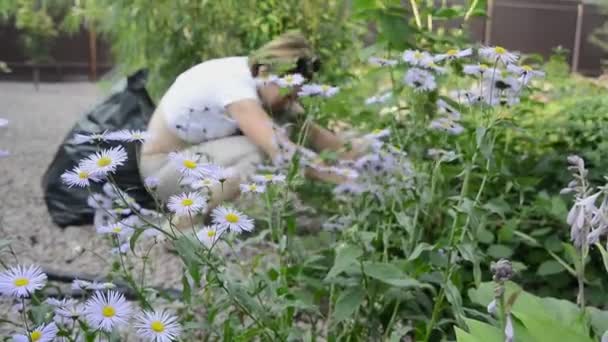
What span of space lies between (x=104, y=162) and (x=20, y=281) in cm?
19

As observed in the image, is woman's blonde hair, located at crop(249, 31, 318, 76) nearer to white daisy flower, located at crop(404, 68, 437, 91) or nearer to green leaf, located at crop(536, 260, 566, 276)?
white daisy flower, located at crop(404, 68, 437, 91)

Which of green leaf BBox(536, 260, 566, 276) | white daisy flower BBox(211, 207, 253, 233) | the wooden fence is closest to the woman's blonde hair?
green leaf BBox(536, 260, 566, 276)

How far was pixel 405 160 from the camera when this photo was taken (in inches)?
75.7

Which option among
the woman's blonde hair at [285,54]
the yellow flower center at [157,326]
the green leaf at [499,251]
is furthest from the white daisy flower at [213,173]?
the woman's blonde hair at [285,54]

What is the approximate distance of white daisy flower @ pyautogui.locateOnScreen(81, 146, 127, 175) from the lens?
0.99 metres

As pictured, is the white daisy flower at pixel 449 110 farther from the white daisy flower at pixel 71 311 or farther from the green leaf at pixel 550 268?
the white daisy flower at pixel 71 311

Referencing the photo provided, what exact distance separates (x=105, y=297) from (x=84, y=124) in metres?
2.38

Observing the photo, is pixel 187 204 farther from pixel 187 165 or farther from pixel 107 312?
pixel 107 312

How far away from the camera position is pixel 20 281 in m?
0.98

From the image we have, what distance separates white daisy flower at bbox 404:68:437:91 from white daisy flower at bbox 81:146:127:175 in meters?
0.83

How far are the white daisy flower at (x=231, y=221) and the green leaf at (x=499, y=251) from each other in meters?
0.93

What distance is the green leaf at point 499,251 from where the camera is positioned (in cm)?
184

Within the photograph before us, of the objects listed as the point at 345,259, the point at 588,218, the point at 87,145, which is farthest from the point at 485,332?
the point at 87,145

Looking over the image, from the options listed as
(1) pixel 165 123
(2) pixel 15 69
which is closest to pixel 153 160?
(1) pixel 165 123
